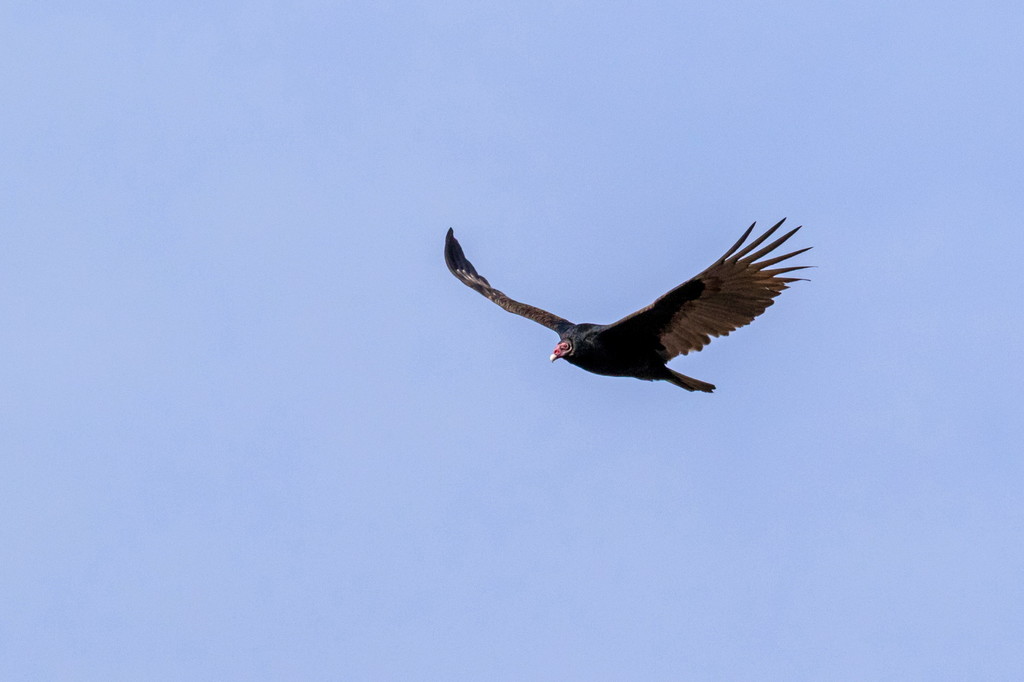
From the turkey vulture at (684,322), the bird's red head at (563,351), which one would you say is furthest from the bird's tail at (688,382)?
the bird's red head at (563,351)

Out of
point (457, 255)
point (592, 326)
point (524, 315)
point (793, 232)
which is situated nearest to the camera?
point (793, 232)

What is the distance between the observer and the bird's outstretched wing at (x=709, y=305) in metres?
15.6

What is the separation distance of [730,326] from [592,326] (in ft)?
5.78

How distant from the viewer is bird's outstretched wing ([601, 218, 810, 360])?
15.6 m

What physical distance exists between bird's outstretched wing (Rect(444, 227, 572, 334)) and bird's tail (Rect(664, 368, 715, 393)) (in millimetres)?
1569

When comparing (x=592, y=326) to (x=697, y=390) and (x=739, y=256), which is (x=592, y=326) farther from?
(x=739, y=256)

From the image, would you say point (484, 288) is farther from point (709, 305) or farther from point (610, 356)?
point (709, 305)

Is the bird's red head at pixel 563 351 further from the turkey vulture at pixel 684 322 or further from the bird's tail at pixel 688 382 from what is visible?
the bird's tail at pixel 688 382

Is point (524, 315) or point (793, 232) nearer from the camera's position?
point (793, 232)

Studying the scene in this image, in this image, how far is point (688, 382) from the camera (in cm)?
1753

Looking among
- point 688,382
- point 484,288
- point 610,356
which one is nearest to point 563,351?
point 610,356

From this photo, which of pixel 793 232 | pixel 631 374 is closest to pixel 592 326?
pixel 631 374

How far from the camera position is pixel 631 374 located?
17547mm

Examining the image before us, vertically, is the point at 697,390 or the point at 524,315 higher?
the point at 524,315
